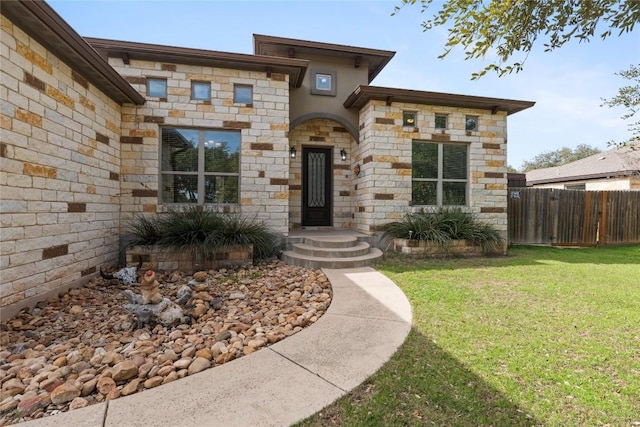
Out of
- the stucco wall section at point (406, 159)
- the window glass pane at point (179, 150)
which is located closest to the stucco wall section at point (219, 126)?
the window glass pane at point (179, 150)

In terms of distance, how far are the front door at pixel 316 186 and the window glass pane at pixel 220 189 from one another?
6.92ft

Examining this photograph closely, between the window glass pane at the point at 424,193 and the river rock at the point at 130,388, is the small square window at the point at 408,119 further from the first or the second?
the river rock at the point at 130,388

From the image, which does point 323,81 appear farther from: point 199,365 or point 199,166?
point 199,365

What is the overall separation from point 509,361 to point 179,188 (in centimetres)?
580

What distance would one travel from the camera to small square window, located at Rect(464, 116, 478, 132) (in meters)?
7.00

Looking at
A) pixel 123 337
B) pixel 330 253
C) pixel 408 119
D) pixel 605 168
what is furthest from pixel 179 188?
pixel 605 168

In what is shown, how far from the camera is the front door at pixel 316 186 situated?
7570 millimetres

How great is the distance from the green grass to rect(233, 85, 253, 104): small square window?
4.55 m

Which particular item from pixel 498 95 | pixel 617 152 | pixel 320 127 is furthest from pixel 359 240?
pixel 617 152

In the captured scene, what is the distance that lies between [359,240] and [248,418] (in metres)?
4.92

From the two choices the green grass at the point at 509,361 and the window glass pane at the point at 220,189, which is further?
the window glass pane at the point at 220,189

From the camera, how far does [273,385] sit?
1911 millimetres

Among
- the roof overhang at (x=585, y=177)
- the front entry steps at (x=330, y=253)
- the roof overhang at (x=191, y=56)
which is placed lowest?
the front entry steps at (x=330, y=253)

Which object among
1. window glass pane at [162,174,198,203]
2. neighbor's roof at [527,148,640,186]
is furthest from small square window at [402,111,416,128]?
neighbor's roof at [527,148,640,186]
